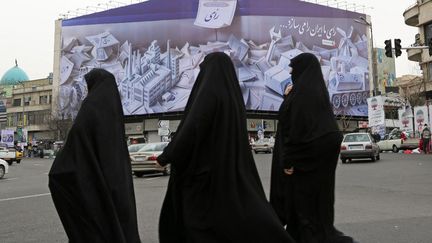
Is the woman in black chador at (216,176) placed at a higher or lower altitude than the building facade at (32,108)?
lower

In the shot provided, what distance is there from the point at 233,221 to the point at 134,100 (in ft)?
177

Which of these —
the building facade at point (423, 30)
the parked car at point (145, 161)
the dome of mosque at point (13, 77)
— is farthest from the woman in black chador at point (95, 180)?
the dome of mosque at point (13, 77)

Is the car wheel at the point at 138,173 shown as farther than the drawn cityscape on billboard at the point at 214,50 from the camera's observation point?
No

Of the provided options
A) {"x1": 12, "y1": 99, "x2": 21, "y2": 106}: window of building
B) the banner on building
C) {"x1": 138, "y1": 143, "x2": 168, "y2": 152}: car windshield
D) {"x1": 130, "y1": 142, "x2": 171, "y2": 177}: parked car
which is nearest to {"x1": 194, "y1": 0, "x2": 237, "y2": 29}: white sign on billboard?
the banner on building

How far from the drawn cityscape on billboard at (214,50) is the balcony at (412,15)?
52.9 feet

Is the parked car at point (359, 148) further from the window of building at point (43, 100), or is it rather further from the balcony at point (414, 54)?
the window of building at point (43, 100)

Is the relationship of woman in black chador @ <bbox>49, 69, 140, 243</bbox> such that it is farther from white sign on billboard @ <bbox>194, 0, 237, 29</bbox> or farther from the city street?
white sign on billboard @ <bbox>194, 0, 237, 29</bbox>

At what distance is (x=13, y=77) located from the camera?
8488 centimetres

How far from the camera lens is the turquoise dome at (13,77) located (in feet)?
276

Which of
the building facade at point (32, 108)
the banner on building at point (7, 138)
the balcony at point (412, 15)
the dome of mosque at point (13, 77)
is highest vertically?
the dome of mosque at point (13, 77)

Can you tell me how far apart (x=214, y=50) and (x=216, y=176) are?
52.3m

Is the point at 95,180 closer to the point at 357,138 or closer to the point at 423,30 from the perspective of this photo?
the point at 357,138

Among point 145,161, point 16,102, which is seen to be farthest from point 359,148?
point 16,102

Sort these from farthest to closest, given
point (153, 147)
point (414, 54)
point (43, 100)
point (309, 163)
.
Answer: point (43, 100)
point (414, 54)
point (153, 147)
point (309, 163)
